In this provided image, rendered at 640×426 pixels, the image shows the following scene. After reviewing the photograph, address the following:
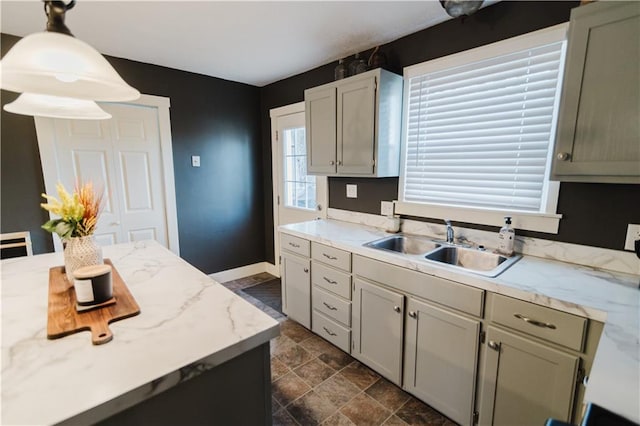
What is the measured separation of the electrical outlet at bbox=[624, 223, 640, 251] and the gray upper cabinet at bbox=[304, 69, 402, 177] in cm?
139

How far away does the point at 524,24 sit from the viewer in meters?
1.72

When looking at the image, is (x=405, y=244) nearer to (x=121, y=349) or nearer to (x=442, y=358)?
(x=442, y=358)

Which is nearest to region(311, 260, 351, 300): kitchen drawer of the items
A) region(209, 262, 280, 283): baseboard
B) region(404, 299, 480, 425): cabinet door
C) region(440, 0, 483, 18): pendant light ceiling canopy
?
region(404, 299, 480, 425): cabinet door

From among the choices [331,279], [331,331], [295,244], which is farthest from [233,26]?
[331,331]

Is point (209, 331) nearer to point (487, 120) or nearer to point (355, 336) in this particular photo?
point (355, 336)

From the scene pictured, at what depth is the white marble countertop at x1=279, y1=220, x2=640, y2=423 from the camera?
75 centimetres

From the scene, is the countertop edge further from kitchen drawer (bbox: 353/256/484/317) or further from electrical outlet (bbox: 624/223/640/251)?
electrical outlet (bbox: 624/223/640/251)

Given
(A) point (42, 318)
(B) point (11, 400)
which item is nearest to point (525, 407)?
(B) point (11, 400)

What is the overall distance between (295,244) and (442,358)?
140 centimetres

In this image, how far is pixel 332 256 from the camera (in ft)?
7.30

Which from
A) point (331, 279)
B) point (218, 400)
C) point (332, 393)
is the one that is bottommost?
point (332, 393)

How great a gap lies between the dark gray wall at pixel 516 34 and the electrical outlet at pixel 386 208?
5 cm

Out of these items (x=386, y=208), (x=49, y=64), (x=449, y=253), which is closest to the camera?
(x=49, y=64)

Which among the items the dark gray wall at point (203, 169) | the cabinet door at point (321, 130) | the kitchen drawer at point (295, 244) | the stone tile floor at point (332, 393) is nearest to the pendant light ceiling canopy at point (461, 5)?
the cabinet door at point (321, 130)
